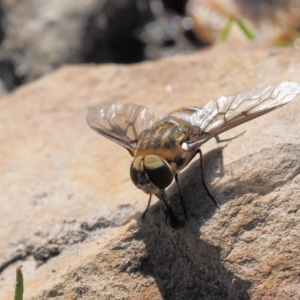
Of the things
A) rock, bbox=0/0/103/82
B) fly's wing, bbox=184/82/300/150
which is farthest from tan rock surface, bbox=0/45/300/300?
rock, bbox=0/0/103/82

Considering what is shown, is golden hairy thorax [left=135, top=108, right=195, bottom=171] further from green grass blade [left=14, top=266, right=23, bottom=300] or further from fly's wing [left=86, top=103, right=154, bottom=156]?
green grass blade [left=14, top=266, right=23, bottom=300]

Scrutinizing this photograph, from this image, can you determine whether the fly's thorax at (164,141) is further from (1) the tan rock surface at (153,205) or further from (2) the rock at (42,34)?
(2) the rock at (42,34)

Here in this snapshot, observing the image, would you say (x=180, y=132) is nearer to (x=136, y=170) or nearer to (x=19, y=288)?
(x=136, y=170)

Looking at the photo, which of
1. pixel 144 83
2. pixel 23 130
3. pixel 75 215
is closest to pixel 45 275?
pixel 75 215

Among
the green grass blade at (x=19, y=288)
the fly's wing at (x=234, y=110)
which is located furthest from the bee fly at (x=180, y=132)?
the green grass blade at (x=19, y=288)

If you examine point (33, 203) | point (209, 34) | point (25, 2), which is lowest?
point (209, 34)

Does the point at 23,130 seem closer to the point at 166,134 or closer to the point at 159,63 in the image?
the point at 159,63
